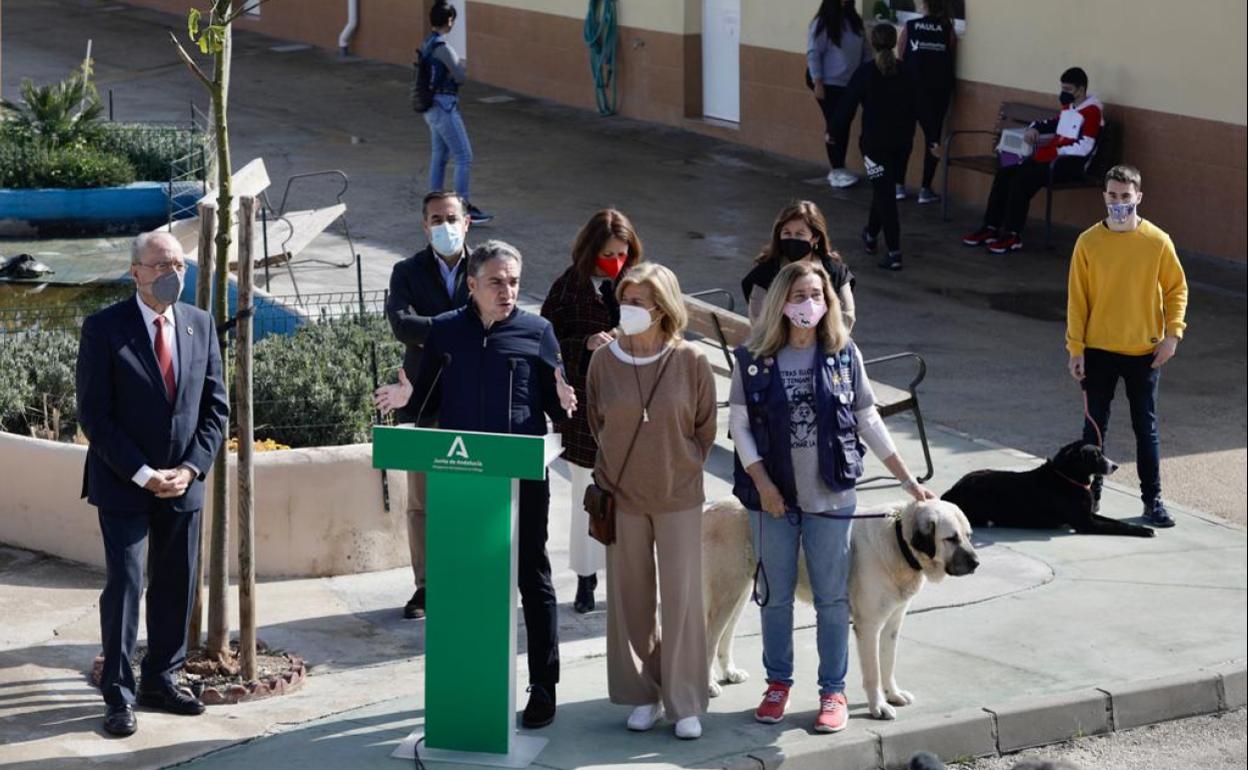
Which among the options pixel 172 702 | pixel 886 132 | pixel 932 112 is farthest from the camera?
pixel 932 112

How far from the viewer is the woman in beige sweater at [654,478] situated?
7406mm

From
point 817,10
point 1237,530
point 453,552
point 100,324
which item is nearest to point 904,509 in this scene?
point 453,552

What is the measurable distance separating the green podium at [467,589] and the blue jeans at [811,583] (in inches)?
37.3

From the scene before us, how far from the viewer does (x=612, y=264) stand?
8484mm

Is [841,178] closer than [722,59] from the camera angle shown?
Yes

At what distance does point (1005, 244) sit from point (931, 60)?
2.20 m

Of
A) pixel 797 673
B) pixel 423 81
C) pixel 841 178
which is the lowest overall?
pixel 797 673

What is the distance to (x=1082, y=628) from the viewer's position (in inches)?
354

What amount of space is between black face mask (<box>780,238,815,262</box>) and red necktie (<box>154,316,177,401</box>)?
113 inches

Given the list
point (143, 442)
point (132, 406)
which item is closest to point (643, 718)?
point (143, 442)

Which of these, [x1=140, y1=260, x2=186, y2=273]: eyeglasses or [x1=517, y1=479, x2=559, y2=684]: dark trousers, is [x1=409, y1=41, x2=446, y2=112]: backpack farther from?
[x1=517, y1=479, x2=559, y2=684]: dark trousers

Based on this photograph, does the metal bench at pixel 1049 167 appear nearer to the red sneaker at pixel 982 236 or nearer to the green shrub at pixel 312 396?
the red sneaker at pixel 982 236

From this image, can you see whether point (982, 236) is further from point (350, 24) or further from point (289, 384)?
point (350, 24)

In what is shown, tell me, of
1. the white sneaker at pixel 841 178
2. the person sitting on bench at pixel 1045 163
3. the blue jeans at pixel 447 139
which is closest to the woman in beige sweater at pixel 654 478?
the blue jeans at pixel 447 139
